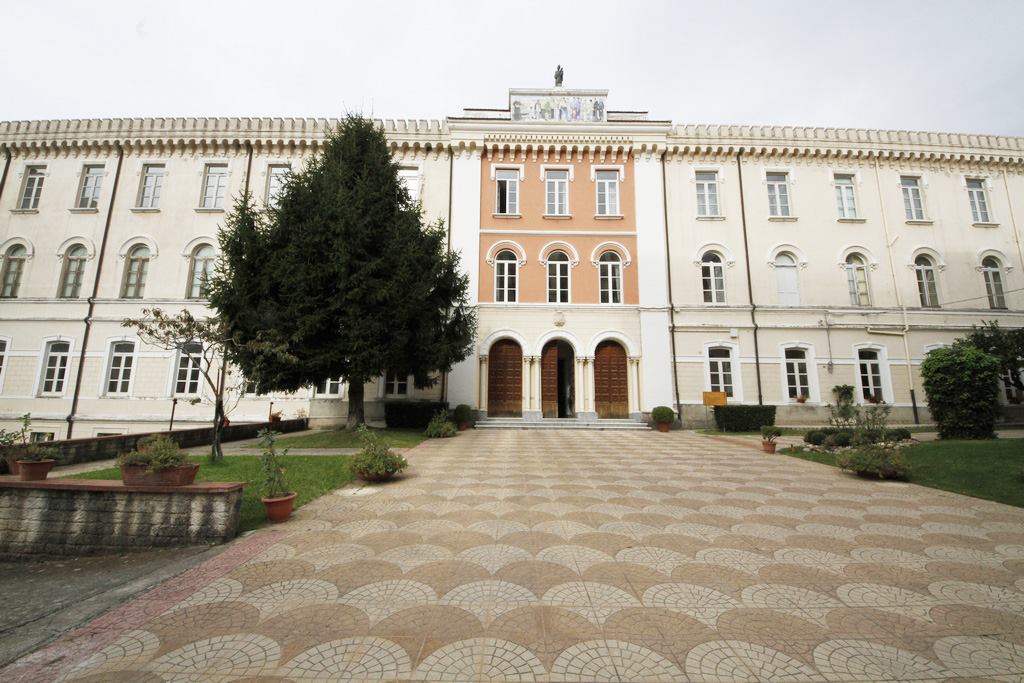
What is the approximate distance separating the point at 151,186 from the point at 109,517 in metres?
22.5

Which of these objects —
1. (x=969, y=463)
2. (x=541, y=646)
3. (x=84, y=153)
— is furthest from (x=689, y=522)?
(x=84, y=153)

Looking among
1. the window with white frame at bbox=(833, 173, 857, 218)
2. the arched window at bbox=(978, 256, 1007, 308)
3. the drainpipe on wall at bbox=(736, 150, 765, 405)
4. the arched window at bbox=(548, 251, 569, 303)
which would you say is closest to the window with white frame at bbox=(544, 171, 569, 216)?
the arched window at bbox=(548, 251, 569, 303)

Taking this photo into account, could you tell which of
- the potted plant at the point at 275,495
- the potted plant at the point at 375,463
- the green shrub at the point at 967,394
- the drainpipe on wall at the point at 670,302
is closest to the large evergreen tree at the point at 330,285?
the potted plant at the point at 375,463

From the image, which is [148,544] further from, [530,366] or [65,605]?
[530,366]

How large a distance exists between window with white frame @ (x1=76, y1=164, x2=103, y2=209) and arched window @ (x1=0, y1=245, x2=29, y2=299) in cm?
332

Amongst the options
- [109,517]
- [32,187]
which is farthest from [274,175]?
[109,517]

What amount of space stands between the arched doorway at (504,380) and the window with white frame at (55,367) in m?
18.6

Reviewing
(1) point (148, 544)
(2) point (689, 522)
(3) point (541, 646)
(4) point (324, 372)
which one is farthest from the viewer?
(4) point (324, 372)

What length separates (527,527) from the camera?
4.95m

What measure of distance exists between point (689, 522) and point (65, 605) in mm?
6254

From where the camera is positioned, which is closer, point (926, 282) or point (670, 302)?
point (670, 302)

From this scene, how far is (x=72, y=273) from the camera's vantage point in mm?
19531

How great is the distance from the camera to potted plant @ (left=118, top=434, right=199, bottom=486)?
4.98m

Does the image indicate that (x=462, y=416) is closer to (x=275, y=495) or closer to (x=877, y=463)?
(x=275, y=495)
